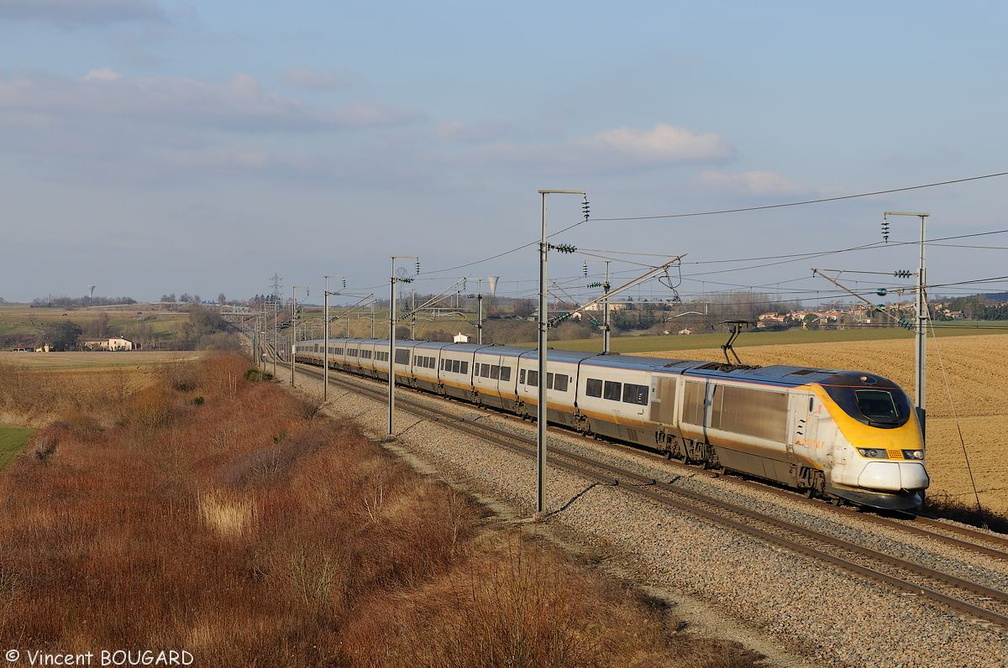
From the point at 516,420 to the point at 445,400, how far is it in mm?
11342

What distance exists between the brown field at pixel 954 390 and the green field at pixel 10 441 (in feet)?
152

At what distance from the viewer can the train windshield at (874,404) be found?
1978 centimetres

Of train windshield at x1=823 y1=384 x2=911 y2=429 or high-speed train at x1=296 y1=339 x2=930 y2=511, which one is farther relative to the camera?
train windshield at x1=823 y1=384 x2=911 y2=429

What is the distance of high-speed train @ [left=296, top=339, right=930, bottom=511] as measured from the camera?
1945 centimetres

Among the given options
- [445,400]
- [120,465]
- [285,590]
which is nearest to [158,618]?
[285,590]

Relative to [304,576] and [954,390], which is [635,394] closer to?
[304,576]

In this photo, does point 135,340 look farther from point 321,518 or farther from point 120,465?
point 321,518

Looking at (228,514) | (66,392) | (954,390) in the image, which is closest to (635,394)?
(228,514)

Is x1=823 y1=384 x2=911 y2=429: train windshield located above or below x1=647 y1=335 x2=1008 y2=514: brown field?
above

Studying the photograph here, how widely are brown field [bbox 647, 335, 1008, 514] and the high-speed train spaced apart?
8958mm

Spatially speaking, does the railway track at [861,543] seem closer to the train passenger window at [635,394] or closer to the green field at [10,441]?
the train passenger window at [635,394]

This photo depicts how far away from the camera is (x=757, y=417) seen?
22875 millimetres

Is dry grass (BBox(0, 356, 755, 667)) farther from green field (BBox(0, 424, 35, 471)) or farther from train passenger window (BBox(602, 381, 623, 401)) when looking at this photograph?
green field (BBox(0, 424, 35, 471))

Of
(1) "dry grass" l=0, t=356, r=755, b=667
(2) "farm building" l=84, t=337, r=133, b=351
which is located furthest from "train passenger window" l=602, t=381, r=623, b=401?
(2) "farm building" l=84, t=337, r=133, b=351
